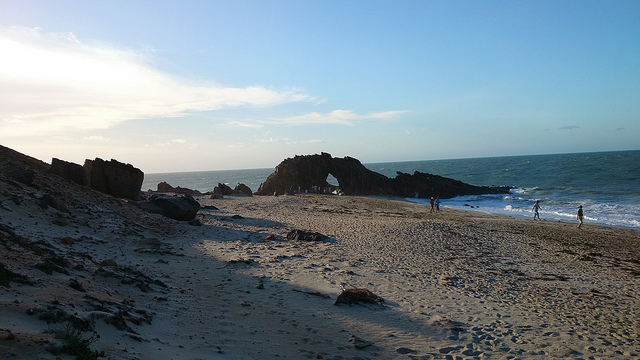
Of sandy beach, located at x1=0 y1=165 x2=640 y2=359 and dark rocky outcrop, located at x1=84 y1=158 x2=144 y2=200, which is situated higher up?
dark rocky outcrop, located at x1=84 y1=158 x2=144 y2=200

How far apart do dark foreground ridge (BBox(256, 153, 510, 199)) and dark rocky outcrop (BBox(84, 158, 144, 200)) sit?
3094 centimetres

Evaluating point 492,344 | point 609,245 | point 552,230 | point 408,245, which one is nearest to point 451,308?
point 492,344

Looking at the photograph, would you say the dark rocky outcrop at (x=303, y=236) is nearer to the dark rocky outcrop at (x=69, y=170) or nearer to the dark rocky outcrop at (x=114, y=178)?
the dark rocky outcrop at (x=114, y=178)

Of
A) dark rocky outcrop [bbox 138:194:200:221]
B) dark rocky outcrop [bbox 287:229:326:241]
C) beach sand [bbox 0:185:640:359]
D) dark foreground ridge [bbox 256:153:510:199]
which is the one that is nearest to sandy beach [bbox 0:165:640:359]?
beach sand [bbox 0:185:640:359]

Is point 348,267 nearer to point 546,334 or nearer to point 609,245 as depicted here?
point 546,334

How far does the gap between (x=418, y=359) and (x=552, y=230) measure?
19.0 metres

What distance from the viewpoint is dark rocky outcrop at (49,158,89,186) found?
15.4 meters

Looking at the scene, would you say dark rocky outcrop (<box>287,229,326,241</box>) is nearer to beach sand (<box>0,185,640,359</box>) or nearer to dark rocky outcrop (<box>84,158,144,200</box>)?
beach sand (<box>0,185,640,359</box>)

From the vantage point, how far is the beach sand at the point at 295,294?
515 cm

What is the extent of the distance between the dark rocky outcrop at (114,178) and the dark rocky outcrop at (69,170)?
1421mm

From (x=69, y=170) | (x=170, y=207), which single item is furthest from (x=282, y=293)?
(x=69, y=170)

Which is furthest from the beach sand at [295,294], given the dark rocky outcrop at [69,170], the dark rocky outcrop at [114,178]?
the dark rocky outcrop at [114,178]

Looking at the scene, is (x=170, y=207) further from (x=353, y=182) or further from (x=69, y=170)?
(x=353, y=182)

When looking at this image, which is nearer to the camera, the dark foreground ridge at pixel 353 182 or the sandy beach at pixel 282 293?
the sandy beach at pixel 282 293
